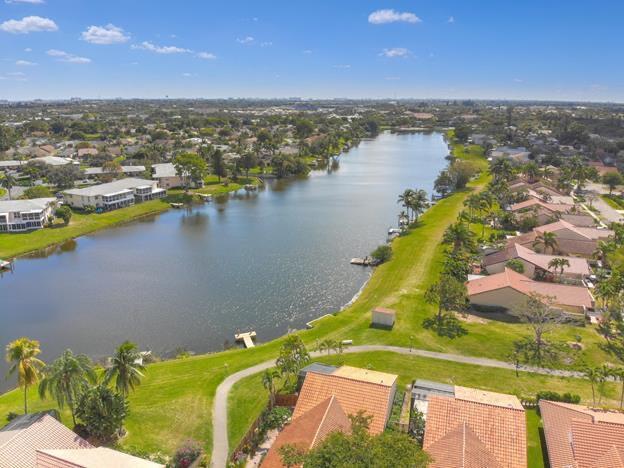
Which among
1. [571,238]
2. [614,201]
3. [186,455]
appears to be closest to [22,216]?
[186,455]

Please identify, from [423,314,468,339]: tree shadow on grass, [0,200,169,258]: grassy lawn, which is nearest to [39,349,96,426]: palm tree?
[423,314,468,339]: tree shadow on grass

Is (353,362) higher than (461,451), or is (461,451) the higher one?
(461,451)

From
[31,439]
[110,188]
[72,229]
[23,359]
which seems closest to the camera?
[31,439]

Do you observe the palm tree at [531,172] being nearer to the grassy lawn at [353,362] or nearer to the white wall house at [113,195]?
the grassy lawn at [353,362]

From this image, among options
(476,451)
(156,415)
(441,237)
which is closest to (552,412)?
(476,451)

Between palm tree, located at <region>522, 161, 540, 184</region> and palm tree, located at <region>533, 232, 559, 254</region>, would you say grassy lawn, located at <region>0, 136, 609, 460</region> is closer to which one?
palm tree, located at <region>533, 232, 559, 254</region>

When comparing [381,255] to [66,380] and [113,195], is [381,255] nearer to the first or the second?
[66,380]

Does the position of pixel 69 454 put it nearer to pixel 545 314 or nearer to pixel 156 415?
pixel 156 415

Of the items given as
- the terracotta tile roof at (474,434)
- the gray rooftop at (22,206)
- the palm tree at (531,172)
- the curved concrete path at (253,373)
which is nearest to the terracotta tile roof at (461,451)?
the terracotta tile roof at (474,434)
